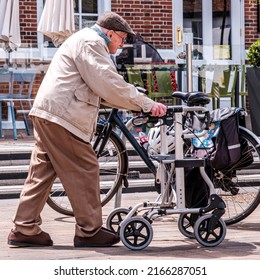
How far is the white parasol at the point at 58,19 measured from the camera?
12992mm

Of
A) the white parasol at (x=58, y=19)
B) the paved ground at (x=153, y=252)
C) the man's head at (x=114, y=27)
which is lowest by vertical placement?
the paved ground at (x=153, y=252)

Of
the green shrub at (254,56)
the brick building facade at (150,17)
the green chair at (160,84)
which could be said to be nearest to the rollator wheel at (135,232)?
the green chair at (160,84)

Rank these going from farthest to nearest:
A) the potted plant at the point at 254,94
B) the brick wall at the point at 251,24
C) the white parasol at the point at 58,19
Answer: the brick wall at the point at 251,24 → the white parasol at the point at 58,19 → the potted plant at the point at 254,94

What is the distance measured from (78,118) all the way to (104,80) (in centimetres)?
31

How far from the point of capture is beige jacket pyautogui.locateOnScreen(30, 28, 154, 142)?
20.5 feet

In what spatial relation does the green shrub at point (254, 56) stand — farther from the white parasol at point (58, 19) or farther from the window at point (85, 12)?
the window at point (85, 12)

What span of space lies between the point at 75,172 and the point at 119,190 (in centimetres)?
133

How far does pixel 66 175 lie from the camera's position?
6.37 meters

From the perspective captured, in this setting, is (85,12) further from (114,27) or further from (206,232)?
(206,232)

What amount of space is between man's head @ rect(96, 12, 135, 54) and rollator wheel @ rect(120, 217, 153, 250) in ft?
3.72

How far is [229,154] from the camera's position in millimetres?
7219

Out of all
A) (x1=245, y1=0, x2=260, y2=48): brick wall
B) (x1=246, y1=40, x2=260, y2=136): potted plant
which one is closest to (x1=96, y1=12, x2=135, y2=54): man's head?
(x1=246, y1=40, x2=260, y2=136): potted plant

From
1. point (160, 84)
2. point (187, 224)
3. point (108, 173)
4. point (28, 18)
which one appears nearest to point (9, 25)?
point (28, 18)

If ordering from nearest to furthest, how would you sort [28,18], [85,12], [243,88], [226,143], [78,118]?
[78,118] → [226,143] → [243,88] → [28,18] → [85,12]
